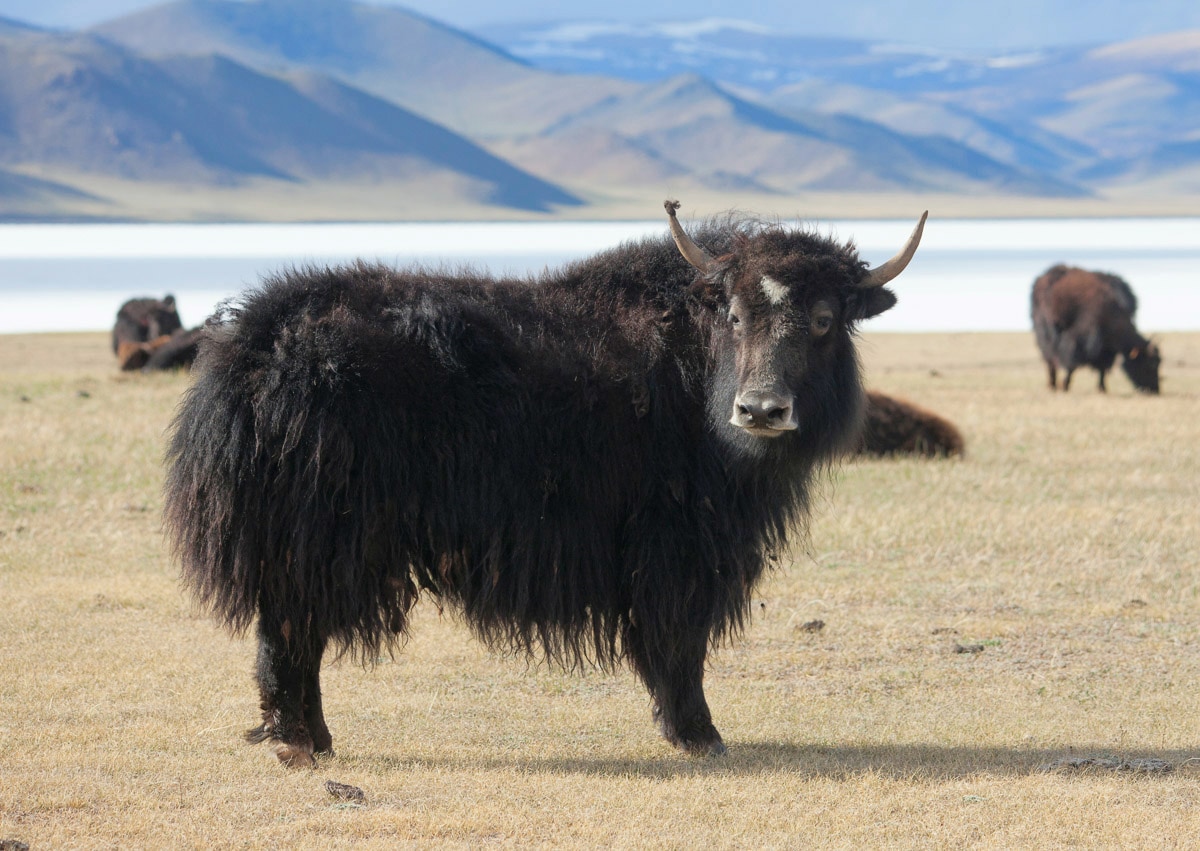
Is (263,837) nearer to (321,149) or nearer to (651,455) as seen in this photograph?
(651,455)

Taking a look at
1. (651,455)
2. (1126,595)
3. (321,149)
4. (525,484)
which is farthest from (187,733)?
(321,149)

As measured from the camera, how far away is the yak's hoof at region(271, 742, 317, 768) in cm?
482

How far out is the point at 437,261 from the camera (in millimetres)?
6129

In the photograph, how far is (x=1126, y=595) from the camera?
7508 mm

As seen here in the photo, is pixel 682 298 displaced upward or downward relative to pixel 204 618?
upward

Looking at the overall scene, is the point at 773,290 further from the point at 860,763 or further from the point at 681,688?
the point at 860,763

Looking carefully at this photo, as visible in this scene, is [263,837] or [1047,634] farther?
[1047,634]

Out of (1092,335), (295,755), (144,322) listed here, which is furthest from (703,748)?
(144,322)

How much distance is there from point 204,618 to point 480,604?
2.45 meters

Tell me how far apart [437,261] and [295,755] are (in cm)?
220

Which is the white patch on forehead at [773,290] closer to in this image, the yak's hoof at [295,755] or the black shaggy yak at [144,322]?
the yak's hoof at [295,755]

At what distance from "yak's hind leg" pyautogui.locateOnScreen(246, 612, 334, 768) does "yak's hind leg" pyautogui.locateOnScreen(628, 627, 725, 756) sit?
109cm

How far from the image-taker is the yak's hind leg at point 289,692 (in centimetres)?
488

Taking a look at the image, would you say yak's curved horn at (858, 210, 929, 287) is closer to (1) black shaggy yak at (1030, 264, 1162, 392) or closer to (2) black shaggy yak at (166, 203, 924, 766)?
(2) black shaggy yak at (166, 203, 924, 766)
